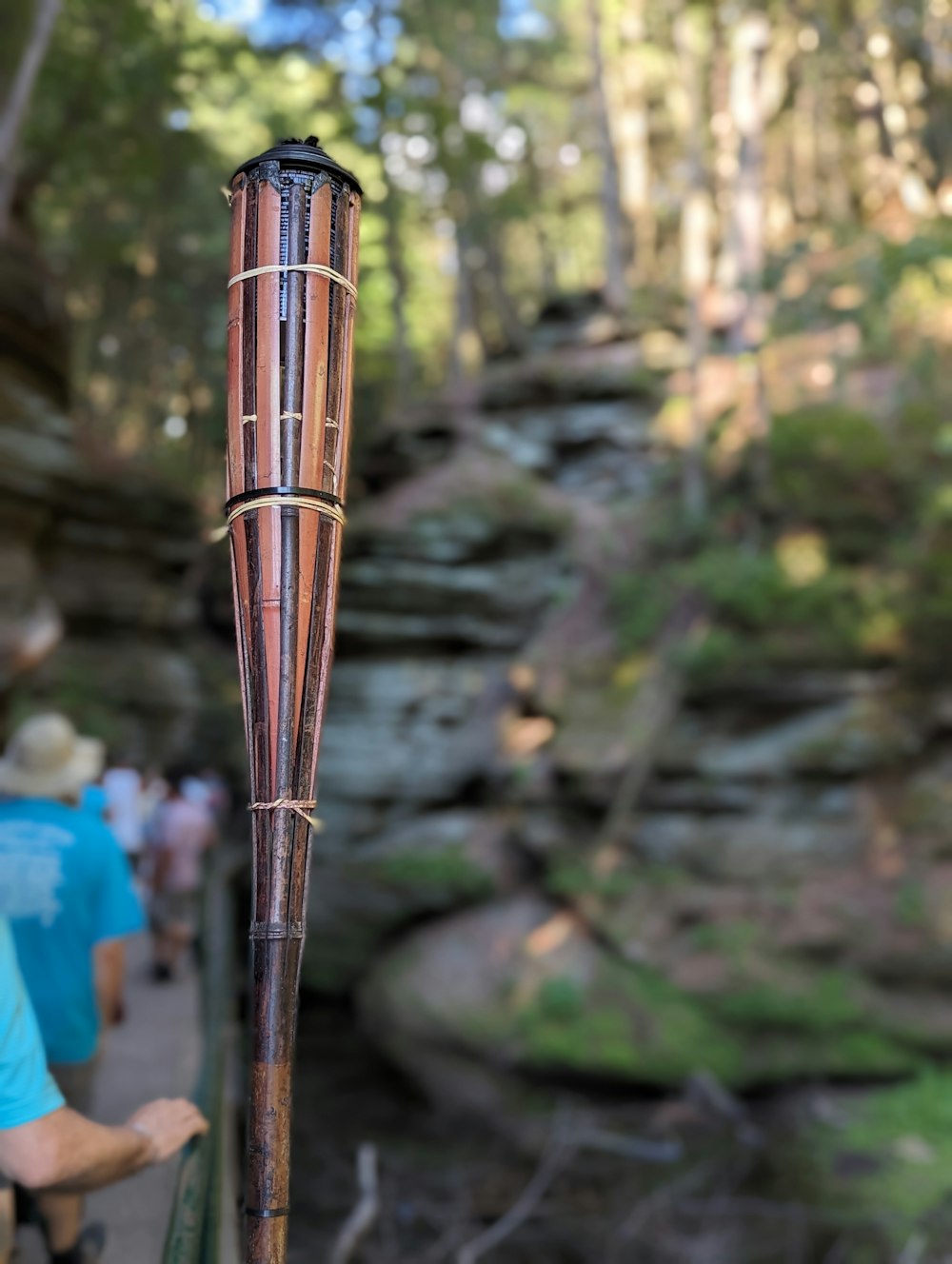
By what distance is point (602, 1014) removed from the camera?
1037cm

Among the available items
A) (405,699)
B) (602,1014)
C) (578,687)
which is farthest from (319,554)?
(405,699)

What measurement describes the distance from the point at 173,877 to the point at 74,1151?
5.71 meters

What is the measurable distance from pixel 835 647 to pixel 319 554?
1053 cm

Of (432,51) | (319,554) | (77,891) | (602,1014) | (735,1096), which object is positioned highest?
(432,51)

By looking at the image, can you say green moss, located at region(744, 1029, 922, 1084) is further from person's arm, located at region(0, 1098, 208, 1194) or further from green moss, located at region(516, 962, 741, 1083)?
person's arm, located at region(0, 1098, 208, 1194)

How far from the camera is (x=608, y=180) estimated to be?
58.7 ft

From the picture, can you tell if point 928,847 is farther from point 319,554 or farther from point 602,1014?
point 319,554

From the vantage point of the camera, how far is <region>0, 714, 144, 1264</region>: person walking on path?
9.85 feet

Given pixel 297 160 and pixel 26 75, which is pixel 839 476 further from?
pixel 297 160

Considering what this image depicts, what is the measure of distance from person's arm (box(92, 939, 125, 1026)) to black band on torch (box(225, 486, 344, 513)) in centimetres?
175

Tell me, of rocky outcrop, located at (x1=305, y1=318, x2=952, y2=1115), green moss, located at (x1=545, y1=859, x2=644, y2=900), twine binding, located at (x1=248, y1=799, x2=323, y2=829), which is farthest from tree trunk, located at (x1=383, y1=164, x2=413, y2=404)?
twine binding, located at (x1=248, y1=799, x2=323, y2=829)

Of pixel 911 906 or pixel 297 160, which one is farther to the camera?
pixel 911 906

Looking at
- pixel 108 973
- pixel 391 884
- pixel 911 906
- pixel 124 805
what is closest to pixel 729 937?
Answer: pixel 911 906

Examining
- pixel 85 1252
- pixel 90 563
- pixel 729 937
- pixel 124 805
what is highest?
pixel 90 563
